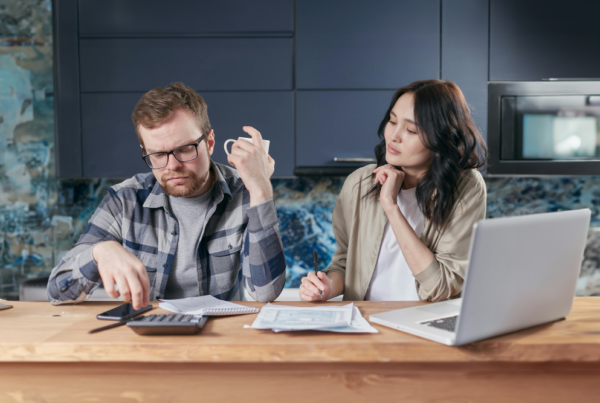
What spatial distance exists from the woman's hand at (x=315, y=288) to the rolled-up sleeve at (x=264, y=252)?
8 centimetres

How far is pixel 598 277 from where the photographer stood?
2.62 meters

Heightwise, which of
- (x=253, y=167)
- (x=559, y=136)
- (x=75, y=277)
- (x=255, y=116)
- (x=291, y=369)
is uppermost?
(x=255, y=116)

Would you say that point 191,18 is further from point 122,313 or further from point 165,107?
point 122,313

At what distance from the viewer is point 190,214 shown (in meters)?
1.43

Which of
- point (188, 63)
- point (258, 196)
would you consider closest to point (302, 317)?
point (258, 196)

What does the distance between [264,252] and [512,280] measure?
0.65m

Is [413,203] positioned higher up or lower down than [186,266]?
higher up

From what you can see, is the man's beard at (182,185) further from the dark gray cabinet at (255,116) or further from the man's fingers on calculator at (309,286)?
the dark gray cabinet at (255,116)

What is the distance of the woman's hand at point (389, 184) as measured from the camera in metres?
1.36

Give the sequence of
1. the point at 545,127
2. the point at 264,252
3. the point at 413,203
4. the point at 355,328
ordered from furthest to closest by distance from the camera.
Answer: the point at 545,127 < the point at 413,203 < the point at 264,252 < the point at 355,328

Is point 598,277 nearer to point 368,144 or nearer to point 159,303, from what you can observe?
point 368,144

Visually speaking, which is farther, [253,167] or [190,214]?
[190,214]

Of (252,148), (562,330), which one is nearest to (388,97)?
(252,148)

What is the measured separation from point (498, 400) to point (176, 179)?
0.98m
